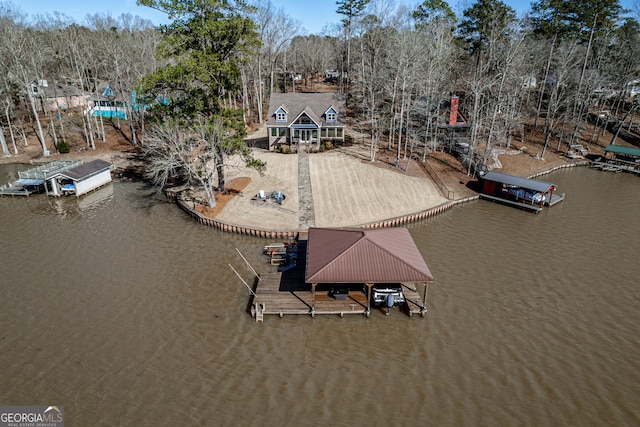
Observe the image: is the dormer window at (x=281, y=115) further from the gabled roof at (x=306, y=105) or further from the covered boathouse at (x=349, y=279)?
the covered boathouse at (x=349, y=279)

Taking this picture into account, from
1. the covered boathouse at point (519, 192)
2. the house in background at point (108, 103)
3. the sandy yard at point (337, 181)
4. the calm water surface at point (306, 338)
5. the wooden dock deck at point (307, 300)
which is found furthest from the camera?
the house in background at point (108, 103)

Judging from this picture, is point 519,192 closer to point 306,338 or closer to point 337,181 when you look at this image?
point 337,181

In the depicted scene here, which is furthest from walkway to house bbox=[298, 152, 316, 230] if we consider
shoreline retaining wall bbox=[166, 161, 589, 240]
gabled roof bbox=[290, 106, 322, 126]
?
gabled roof bbox=[290, 106, 322, 126]

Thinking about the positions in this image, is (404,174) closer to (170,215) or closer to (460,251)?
(460,251)

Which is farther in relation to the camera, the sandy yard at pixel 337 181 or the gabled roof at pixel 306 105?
the gabled roof at pixel 306 105

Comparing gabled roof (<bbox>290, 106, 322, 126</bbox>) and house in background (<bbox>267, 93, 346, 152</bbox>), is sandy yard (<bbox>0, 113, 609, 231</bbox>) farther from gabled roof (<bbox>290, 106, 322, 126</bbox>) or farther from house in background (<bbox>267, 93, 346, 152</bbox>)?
gabled roof (<bbox>290, 106, 322, 126</bbox>)

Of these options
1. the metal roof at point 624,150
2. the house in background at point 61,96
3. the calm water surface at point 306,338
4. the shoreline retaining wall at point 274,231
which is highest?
the house in background at point 61,96

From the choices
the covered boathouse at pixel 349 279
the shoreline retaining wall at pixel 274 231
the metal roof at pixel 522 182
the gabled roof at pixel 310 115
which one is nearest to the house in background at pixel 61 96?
the gabled roof at pixel 310 115

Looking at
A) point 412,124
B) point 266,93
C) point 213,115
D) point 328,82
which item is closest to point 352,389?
point 213,115
